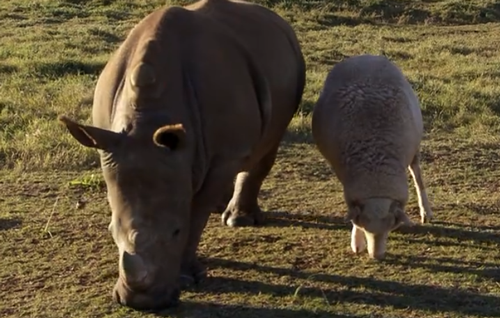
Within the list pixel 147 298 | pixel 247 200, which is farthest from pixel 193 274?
pixel 247 200

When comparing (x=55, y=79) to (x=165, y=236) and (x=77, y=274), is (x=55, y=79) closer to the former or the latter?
(x=77, y=274)

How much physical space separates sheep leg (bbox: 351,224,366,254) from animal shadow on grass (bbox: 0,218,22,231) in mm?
2467

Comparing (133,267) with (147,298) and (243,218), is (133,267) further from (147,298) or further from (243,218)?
(243,218)

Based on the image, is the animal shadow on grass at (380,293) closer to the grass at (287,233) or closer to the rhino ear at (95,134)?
the grass at (287,233)

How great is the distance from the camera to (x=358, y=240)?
5902 mm

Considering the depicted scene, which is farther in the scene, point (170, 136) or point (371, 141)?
point (371, 141)

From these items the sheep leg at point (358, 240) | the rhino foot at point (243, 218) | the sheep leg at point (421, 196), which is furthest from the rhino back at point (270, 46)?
the sheep leg at point (421, 196)

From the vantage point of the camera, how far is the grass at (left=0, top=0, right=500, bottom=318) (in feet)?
17.1

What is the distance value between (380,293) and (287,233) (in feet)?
4.17

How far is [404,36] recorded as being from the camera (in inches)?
776

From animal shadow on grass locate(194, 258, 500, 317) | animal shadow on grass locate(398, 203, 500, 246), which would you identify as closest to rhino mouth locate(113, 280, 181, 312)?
animal shadow on grass locate(194, 258, 500, 317)

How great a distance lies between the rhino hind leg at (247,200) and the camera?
661 cm

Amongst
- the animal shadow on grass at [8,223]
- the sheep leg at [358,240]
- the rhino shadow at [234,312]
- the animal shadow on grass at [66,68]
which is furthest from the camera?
the animal shadow on grass at [66,68]

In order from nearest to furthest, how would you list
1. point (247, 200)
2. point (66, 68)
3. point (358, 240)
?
1. point (358, 240)
2. point (247, 200)
3. point (66, 68)
